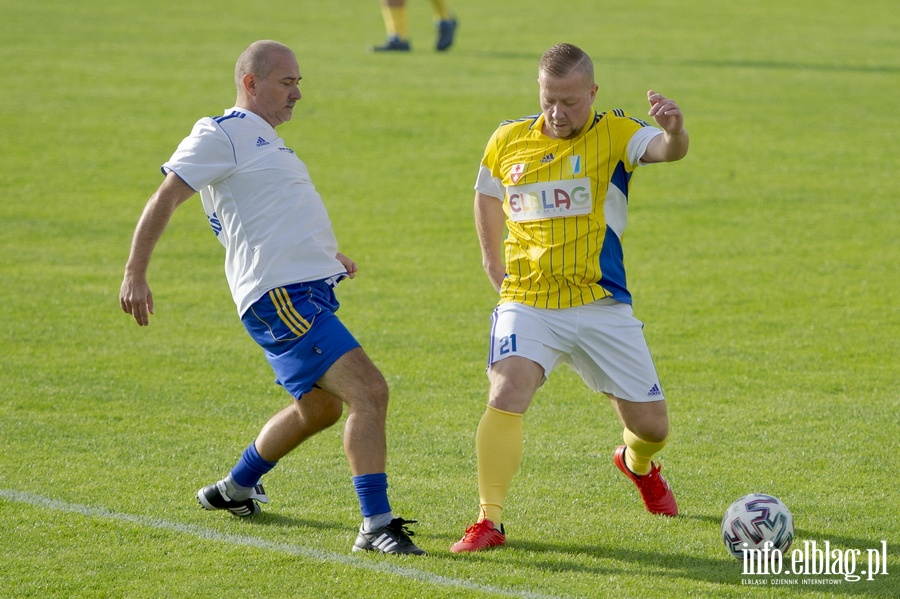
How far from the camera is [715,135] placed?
653 inches

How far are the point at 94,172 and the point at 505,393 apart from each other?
10.6 metres

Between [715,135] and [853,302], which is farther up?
[715,135]

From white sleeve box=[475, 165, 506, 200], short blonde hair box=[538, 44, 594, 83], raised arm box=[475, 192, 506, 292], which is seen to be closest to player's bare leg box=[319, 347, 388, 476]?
raised arm box=[475, 192, 506, 292]

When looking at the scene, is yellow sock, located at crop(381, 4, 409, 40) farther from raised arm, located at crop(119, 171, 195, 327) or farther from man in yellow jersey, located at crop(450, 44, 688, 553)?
raised arm, located at crop(119, 171, 195, 327)

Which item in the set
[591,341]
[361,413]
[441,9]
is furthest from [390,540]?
[441,9]

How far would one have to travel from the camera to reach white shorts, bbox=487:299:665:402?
5.62m

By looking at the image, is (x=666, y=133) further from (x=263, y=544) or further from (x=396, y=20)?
(x=396, y=20)

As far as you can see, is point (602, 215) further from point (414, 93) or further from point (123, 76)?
point (123, 76)

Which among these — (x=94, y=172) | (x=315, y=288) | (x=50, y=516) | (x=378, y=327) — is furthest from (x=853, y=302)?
(x=94, y=172)

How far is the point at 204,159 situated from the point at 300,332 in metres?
0.85

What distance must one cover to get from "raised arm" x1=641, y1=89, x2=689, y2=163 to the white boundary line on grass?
77.3 inches

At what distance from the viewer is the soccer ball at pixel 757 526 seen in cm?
526

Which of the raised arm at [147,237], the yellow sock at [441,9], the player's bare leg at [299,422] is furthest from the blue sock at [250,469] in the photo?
the yellow sock at [441,9]

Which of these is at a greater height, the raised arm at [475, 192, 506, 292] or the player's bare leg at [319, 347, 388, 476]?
the raised arm at [475, 192, 506, 292]
